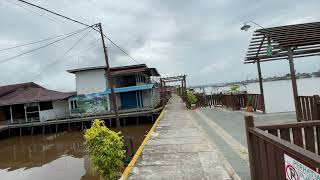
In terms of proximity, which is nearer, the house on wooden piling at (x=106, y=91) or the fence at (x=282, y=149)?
the fence at (x=282, y=149)

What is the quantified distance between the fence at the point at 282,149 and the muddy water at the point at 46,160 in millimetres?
9813

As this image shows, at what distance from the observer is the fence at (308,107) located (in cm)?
1102

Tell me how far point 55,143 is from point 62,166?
10247 millimetres

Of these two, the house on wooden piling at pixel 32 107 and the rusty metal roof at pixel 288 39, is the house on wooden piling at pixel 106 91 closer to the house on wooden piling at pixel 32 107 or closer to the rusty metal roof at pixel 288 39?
the house on wooden piling at pixel 32 107

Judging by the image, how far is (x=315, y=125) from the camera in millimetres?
4250

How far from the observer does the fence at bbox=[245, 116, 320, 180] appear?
2887 mm

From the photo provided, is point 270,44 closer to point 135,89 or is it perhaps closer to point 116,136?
point 116,136

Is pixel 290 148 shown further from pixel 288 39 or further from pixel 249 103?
pixel 249 103

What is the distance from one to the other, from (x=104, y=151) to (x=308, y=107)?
7.82 m

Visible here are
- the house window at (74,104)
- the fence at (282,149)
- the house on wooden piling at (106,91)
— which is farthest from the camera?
the house window at (74,104)

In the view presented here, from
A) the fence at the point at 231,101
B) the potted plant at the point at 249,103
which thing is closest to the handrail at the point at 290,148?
the fence at the point at 231,101

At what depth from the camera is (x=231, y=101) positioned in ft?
77.0

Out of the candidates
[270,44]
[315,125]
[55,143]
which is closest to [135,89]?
[55,143]

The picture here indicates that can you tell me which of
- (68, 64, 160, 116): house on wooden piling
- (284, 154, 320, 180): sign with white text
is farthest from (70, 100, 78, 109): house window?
(284, 154, 320, 180): sign with white text
